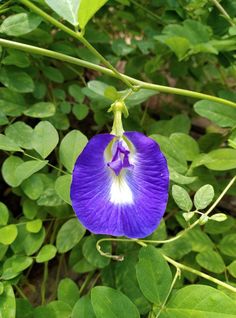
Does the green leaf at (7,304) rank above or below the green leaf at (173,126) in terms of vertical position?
below

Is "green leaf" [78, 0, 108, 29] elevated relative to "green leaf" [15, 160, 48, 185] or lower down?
elevated

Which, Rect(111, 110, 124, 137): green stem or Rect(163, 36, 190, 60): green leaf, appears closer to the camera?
Rect(111, 110, 124, 137): green stem

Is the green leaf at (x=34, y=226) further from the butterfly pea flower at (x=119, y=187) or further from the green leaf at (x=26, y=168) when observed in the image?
the butterfly pea flower at (x=119, y=187)

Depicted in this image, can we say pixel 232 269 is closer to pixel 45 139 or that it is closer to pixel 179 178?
pixel 179 178

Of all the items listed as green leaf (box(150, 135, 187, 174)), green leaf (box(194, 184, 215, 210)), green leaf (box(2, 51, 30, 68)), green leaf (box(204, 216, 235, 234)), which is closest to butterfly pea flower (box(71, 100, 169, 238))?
green leaf (box(194, 184, 215, 210))

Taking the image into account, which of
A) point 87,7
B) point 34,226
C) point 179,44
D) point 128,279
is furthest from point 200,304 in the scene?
point 179,44

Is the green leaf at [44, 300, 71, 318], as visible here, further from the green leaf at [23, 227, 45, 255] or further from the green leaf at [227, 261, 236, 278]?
the green leaf at [227, 261, 236, 278]

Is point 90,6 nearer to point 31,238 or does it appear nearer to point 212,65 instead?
point 31,238

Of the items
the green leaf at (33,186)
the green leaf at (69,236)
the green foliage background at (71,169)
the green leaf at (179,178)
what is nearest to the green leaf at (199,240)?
the green foliage background at (71,169)
